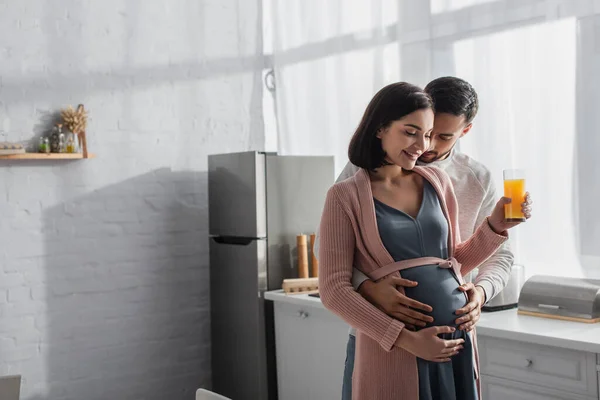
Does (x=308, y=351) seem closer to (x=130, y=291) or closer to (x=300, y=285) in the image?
(x=300, y=285)

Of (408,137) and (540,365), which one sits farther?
(540,365)

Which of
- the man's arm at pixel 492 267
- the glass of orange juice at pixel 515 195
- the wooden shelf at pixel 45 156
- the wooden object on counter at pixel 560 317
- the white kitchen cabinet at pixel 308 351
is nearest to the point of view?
the glass of orange juice at pixel 515 195

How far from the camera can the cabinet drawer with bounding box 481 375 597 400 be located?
226 centimetres

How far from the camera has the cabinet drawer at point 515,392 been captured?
2.26 metres

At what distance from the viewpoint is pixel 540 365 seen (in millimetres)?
2314

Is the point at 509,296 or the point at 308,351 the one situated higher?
the point at 509,296

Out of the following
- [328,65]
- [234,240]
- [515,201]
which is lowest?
[234,240]

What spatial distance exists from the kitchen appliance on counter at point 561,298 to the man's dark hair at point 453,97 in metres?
0.96

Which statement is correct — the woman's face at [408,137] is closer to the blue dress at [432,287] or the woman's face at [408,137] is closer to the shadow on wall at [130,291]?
the blue dress at [432,287]

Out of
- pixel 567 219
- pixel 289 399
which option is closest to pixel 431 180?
pixel 567 219

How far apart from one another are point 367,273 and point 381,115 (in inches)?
14.0

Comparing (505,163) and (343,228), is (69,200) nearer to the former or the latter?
(505,163)

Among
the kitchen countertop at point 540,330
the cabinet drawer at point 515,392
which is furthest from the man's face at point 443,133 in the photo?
the cabinet drawer at point 515,392

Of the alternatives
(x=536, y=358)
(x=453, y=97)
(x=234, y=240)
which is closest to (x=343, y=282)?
(x=453, y=97)
